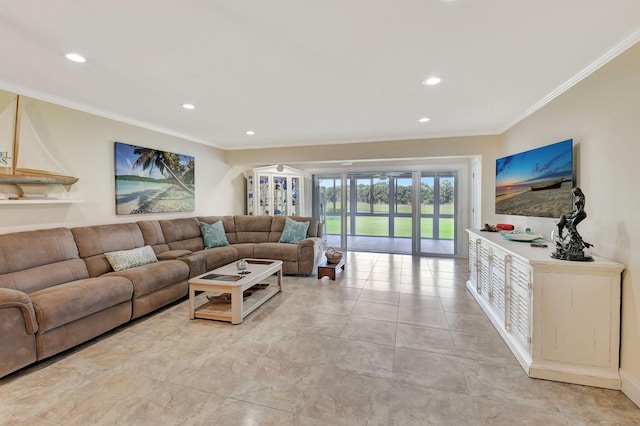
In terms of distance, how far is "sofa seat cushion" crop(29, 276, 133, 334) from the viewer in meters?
2.22

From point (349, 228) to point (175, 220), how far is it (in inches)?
178

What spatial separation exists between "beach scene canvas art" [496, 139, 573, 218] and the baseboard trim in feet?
4.27

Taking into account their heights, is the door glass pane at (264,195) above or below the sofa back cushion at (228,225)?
above

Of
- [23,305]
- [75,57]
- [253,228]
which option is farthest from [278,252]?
[75,57]

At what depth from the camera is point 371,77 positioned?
2.59 m

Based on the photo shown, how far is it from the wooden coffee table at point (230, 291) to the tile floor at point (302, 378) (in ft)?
0.39

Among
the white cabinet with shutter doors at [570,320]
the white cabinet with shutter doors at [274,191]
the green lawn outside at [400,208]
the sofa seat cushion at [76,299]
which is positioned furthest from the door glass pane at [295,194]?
the white cabinet with shutter doors at [570,320]

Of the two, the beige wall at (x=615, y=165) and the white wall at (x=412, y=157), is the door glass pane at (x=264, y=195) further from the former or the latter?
the beige wall at (x=615, y=165)

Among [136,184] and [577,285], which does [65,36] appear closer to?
[136,184]

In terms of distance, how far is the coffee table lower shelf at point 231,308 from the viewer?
2.98 metres

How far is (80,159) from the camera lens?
3463mm

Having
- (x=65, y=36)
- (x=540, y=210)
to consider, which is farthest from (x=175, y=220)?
(x=540, y=210)

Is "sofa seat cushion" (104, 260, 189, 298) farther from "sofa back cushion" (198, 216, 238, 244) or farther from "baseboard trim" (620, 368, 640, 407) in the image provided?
"baseboard trim" (620, 368, 640, 407)

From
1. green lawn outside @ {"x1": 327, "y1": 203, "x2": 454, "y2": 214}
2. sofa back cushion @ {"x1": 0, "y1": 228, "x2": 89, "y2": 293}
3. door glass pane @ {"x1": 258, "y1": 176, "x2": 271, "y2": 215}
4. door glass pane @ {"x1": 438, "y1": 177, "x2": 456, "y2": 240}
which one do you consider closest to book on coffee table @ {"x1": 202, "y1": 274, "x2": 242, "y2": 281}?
sofa back cushion @ {"x1": 0, "y1": 228, "x2": 89, "y2": 293}
